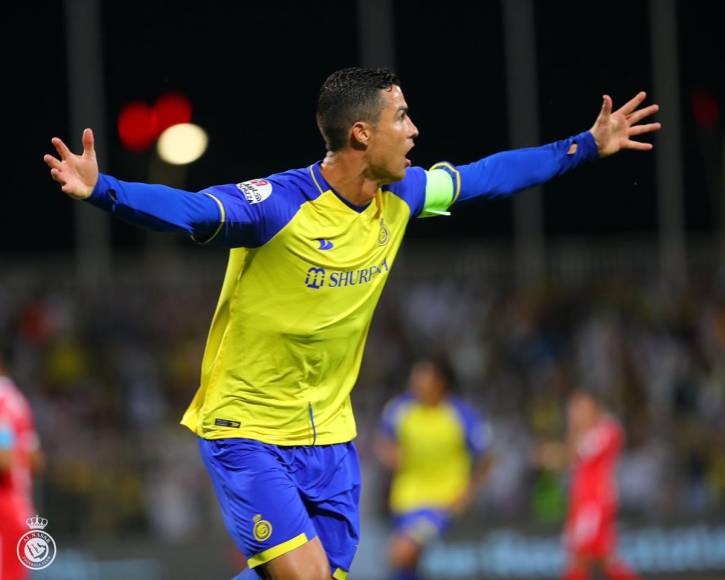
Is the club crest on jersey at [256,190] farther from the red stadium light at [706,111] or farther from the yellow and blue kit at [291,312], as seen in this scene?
the red stadium light at [706,111]

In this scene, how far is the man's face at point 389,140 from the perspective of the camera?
4.95 metres

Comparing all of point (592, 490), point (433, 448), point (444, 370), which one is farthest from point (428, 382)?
point (592, 490)

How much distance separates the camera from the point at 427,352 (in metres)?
14.4

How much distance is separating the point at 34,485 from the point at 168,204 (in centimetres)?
889

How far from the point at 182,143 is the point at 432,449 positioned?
5037mm

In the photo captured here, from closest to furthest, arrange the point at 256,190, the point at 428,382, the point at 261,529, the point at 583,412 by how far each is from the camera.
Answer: the point at 256,190 → the point at 261,529 → the point at 428,382 → the point at 583,412

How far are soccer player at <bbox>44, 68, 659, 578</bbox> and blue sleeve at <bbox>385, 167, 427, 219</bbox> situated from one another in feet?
0.27

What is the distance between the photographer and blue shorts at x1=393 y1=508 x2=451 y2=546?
1060 centimetres

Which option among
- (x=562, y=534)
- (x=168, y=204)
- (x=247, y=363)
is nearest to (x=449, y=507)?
(x=562, y=534)

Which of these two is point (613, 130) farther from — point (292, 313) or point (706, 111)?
point (706, 111)

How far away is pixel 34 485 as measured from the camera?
1260 cm

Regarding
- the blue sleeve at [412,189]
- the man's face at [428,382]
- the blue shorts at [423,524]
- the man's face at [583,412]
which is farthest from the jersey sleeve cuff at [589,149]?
the man's face at [583,412]

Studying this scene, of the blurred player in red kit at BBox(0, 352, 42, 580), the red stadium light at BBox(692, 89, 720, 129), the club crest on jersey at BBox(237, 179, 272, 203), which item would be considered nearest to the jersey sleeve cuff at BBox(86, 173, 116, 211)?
the club crest on jersey at BBox(237, 179, 272, 203)

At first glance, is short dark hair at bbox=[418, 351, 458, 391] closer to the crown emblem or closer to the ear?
the crown emblem
